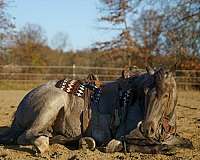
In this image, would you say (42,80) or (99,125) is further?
(42,80)

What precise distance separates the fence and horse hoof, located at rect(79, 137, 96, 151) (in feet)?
61.1

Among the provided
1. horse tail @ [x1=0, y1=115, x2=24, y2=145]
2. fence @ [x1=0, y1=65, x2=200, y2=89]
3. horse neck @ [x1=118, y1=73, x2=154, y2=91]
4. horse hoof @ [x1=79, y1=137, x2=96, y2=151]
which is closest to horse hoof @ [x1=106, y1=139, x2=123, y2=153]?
horse hoof @ [x1=79, y1=137, x2=96, y2=151]

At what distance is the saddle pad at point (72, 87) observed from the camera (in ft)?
20.5

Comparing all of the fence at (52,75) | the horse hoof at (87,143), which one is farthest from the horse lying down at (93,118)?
the fence at (52,75)

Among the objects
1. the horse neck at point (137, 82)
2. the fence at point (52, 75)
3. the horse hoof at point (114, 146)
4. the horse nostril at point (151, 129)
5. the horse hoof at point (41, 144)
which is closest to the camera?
the horse nostril at point (151, 129)

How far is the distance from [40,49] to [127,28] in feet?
32.7

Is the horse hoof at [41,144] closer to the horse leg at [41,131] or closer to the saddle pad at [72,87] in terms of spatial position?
the horse leg at [41,131]

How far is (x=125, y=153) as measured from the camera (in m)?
5.75

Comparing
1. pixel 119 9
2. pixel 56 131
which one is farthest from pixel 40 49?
pixel 56 131

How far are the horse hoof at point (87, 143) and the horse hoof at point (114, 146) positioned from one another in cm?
20

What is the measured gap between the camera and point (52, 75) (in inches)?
1043

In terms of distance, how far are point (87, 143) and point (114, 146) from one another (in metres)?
0.37

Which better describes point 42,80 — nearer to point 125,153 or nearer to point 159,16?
point 159,16

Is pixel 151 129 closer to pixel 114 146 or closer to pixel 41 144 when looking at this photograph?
pixel 114 146
